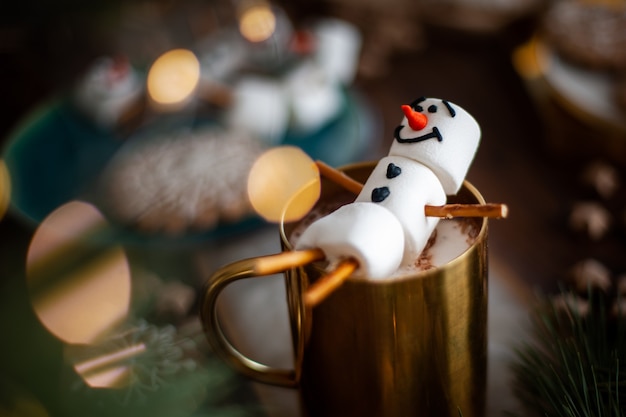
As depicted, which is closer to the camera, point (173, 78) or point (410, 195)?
point (410, 195)

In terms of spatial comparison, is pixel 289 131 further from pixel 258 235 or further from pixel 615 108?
pixel 615 108

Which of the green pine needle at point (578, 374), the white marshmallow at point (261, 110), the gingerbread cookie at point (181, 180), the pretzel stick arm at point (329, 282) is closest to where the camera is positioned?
the pretzel stick arm at point (329, 282)

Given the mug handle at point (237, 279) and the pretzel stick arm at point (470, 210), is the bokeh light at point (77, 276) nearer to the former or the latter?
the mug handle at point (237, 279)

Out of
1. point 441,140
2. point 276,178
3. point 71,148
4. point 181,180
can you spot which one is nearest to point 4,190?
point 71,148

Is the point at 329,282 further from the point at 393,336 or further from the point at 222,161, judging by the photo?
the point at 222,161

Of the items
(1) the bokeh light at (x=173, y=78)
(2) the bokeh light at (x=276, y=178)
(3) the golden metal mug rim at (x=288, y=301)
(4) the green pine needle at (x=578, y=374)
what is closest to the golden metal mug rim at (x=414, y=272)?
(3) the golden metal mug rim at (x=288, y=301)

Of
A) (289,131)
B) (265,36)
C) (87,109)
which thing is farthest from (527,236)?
(87,109)
